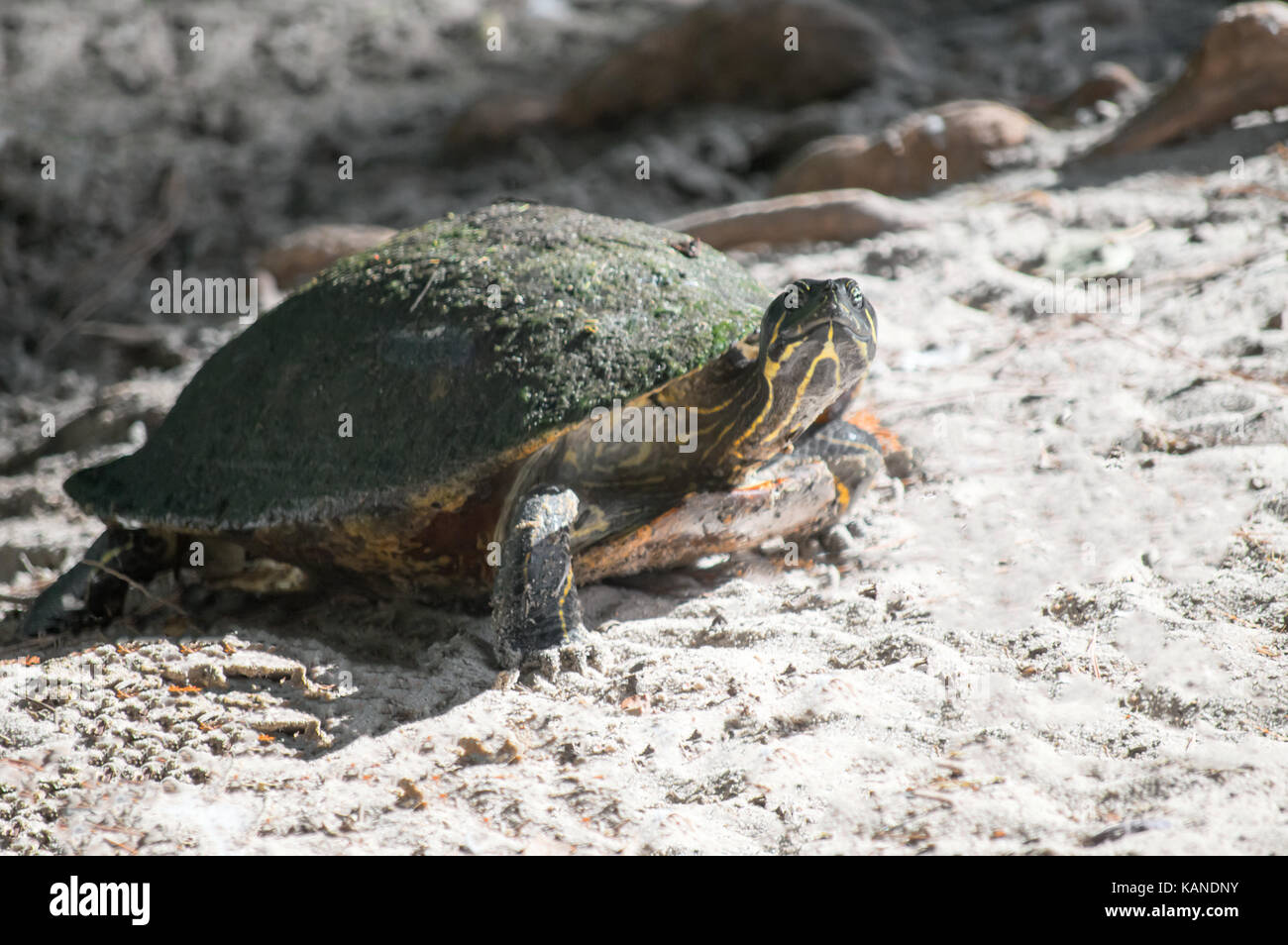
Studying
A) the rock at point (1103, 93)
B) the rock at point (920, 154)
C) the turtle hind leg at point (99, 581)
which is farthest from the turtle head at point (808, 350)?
the rock at point (1103, 93)

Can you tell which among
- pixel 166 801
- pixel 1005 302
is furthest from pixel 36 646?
pixel 1005 302

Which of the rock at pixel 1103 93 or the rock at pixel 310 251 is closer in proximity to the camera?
the rock at pixel 310 251

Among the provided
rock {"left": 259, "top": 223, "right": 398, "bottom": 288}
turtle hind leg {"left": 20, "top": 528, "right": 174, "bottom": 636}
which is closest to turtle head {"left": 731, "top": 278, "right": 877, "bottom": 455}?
turtle hind leg {"left": 20, "top": 528, "right": 174, "bottom": 636}

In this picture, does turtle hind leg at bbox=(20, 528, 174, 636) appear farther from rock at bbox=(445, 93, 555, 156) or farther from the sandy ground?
rock at bbox=(445, 93, 555, 156)

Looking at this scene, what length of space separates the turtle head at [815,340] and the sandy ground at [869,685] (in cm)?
72

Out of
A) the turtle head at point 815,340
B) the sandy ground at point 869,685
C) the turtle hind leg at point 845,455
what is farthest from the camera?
the turtle hind leg at point 845,455

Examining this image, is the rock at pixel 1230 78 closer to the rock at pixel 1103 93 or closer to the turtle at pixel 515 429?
the rock at pixel 1103 93

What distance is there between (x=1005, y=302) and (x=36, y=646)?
4820 mm

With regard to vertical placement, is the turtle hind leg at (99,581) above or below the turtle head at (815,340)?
below

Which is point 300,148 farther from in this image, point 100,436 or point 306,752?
point 306,752

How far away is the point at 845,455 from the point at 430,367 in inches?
63.6

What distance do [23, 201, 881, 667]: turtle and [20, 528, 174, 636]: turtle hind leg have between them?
0.04 ft

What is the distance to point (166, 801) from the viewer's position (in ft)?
8.58

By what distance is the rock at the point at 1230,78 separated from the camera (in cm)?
642
